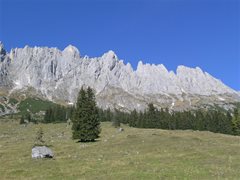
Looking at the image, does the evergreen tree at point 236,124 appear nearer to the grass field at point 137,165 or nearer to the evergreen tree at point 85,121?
the evergreen tree at point 85,121

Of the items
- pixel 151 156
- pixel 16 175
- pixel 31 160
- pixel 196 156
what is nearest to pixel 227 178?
pixel 196 156

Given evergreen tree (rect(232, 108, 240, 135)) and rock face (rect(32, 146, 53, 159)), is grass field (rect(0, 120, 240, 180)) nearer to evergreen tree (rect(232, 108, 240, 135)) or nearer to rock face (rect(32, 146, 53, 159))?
rock face (rect(32, 146, 53, 159))

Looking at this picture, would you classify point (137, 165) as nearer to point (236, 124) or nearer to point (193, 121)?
point (236, 124)

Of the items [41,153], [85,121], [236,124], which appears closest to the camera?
[41,153]

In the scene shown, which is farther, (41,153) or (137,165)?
(41,153)

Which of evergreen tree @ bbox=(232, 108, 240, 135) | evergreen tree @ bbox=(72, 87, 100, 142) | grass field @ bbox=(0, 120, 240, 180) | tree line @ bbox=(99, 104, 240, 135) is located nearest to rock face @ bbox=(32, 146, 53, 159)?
grass field @ bbox=(0, 120, 240, 180)

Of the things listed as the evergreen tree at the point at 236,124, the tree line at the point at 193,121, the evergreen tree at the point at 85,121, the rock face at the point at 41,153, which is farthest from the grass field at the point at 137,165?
the tree line at the point at 193,121

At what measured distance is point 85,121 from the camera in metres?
78.2

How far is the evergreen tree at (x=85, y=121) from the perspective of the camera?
250ft

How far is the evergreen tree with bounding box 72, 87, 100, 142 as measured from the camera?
76.1 meters

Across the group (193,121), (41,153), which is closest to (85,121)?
(41,153)

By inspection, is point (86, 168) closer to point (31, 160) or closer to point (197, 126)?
point (31, 160)

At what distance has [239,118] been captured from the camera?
420 feet

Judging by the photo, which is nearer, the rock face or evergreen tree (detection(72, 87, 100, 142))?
the rock face
